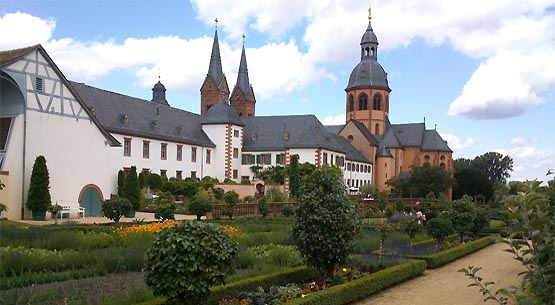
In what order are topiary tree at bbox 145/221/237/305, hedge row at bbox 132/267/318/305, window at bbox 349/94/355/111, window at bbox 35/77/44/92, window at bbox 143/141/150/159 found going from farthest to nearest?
window at bbox 349/94/355/111 → window at bbox 143/141/150/159 → window at bbox 35/77/44/92 → hedge row at bbox 132/267/318/305 → topiary tree at bbox 145/221/237/305

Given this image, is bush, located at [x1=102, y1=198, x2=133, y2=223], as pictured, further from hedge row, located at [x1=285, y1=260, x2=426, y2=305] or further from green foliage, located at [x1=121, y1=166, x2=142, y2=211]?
hedge row, located at [x1=285, y1=260, x2=426, y2=305]

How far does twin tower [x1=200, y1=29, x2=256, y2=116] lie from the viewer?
6918 centimetres

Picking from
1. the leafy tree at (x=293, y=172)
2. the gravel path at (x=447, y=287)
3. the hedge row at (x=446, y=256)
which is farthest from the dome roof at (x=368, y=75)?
the gravel path at (x=447, y=287)

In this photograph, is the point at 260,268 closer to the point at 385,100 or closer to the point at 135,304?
the point at 135,304

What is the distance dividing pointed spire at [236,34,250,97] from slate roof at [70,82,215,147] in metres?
24.2

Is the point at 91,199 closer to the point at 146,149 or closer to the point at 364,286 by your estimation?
the point at 146,149

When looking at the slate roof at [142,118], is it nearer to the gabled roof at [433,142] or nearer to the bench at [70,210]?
the bench at [70,210]

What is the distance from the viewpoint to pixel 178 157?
151 ft

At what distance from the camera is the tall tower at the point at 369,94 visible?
7694cm

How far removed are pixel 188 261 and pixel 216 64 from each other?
216ft

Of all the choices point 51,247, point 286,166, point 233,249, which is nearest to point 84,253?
point 51,247

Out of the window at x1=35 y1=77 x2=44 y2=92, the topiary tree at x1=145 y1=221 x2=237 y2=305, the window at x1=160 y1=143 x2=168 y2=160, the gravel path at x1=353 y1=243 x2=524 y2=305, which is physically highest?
the window at x1=35 y1=77 x2=44 y2=92

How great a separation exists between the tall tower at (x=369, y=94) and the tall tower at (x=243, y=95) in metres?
15.0

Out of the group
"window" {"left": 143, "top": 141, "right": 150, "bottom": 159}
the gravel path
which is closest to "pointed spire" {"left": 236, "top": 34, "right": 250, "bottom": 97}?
"window" {"left": 143, "top": 141, "right": 150, "bottom": 159}
